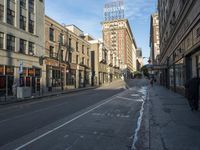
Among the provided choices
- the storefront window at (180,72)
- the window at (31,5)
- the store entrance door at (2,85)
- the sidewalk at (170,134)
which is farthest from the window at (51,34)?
the sidewalk at (170,134)

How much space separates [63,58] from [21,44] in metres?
12.3

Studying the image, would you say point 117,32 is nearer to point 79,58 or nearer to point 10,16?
point 79,58

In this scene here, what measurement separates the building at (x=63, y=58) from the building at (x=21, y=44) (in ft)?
7.14

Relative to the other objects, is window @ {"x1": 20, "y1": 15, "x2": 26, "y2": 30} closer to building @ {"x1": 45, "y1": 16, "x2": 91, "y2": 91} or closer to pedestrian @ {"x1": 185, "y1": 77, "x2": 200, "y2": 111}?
building @ {"x1": 45, "y1": 16, "x2": 91, "y2": 91}

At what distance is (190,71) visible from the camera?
61.8 ft

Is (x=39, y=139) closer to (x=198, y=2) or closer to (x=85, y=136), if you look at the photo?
(x=85, y=136)

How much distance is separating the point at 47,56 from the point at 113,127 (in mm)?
28111

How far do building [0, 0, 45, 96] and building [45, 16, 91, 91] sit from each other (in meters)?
2.17

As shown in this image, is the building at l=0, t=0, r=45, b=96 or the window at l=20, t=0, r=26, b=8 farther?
the window at l=20, t=0, r=26, b=8

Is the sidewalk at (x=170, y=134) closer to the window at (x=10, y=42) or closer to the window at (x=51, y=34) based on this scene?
the window at (x=10, y=42)

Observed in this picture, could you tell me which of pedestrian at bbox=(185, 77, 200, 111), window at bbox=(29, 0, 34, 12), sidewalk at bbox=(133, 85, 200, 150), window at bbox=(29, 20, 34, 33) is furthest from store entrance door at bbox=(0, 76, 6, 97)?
pedestrian at bbox=(185, 77, 200, 111)

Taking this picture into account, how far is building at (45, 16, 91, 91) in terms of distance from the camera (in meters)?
35.7

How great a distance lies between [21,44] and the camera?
29188 mm

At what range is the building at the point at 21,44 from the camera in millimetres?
25875
